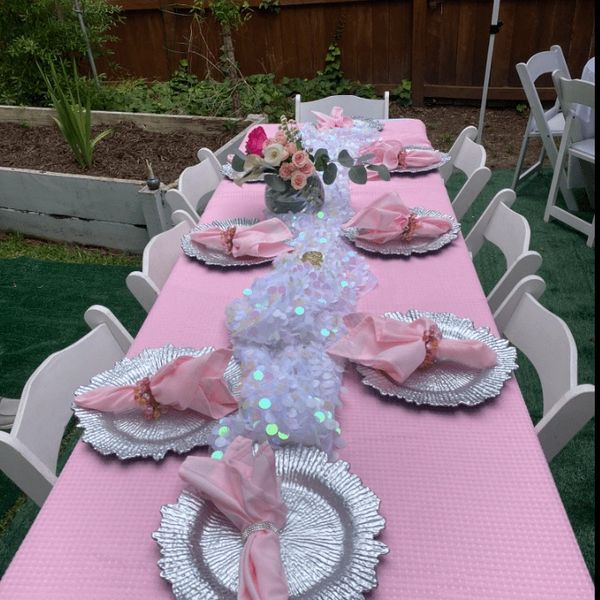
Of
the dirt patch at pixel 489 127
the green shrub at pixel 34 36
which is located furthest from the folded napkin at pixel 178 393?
the green shrub at pixel 34 36

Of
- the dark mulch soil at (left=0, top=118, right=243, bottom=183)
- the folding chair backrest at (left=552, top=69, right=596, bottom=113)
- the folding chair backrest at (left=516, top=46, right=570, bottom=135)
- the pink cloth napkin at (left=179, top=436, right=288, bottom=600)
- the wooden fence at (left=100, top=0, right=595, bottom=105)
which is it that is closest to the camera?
the pink cloth napkin at (left=179, top=436, right=288, bottom=600)

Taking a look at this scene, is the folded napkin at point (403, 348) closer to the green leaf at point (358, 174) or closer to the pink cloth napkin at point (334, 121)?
the green leaf at point (358, 174)

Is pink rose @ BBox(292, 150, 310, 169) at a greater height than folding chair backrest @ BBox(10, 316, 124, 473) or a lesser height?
greater

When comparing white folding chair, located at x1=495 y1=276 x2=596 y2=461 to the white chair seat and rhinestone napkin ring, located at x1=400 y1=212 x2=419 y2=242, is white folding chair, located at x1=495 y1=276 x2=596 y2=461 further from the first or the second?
the white chair seat

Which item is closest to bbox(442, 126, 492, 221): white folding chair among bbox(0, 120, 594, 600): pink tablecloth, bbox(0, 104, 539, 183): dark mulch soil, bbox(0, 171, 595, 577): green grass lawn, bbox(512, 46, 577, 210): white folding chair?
bbox(0, 171, 595, 577): green grass lawn

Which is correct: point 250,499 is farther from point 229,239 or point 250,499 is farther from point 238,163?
point 238,163

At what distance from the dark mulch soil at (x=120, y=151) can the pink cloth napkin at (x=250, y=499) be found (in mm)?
2745

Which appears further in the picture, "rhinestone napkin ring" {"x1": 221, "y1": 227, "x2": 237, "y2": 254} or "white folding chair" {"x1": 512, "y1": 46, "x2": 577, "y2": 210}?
"white folding chair" {"x1": 512, "y1": 46, "x2": 577, "y2": 210}

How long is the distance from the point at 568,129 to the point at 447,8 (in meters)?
2.23

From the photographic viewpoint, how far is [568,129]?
304 cm

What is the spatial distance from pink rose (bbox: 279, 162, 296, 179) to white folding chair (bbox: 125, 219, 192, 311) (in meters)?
0.38

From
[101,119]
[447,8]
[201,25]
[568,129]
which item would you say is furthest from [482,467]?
[201,25]

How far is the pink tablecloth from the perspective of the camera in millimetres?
757

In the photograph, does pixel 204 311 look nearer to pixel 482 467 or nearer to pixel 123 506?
pixel 123 506
